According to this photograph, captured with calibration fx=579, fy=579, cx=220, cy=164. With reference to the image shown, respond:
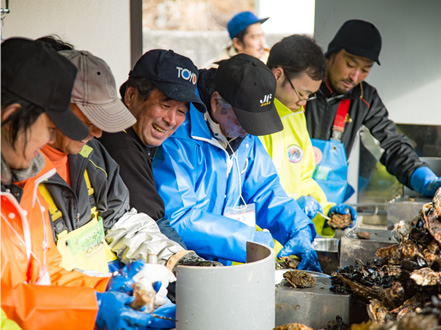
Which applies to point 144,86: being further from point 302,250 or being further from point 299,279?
point 302,250

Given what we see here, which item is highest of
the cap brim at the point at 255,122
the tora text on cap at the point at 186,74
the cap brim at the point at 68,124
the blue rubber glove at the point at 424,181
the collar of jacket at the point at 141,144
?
the tora text on cap at the point at 186,74

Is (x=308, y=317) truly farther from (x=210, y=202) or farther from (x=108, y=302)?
(x=210, y=202)

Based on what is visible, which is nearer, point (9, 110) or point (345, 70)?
point (9, 110)

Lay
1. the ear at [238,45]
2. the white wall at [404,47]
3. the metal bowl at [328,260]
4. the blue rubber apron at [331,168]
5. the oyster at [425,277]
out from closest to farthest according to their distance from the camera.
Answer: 1. the oyster at [425,277]
2. the metal bowl at [328,260]
3. the blue rubber apron at [331,168]
4. the white wall at [404,47]
5. the ear at [238,45]

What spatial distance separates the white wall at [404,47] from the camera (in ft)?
15.1

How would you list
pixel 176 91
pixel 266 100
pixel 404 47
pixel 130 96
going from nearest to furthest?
pixel 176 91, pixel 130 96, pixel 266 100, pixel 404 47

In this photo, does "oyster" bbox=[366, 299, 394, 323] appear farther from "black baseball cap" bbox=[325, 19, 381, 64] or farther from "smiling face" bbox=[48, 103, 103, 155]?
"black baseball cap" bbox=[325, 19, 381, 64]

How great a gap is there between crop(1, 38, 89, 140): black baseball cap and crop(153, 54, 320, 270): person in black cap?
1027mm

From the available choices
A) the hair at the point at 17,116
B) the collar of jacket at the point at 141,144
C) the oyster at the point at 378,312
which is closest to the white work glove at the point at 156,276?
the hair at the point at 17,116

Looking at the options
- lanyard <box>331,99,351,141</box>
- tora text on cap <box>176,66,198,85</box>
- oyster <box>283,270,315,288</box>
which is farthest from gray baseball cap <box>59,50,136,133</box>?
lanyard <box>331,99,351,141</box>

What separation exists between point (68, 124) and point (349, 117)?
9.41 ft

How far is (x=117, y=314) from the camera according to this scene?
56.8 inches

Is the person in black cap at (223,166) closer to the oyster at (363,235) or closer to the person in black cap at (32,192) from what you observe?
the oyster at (363,235)

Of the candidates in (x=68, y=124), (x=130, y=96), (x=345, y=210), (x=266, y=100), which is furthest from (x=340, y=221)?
(x=68, y=124)
